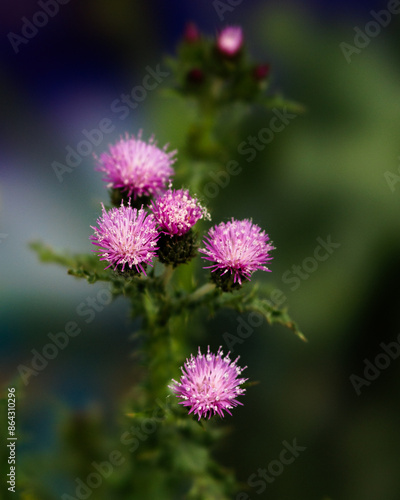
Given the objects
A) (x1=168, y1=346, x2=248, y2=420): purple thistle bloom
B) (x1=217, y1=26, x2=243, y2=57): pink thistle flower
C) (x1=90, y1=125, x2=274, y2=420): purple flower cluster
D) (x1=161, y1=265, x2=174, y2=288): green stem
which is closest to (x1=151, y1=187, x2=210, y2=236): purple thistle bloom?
(x1=90, y1=125, x2=274, y2=420): purple flower cluster

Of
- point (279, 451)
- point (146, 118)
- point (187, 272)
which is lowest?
point (279, 451)

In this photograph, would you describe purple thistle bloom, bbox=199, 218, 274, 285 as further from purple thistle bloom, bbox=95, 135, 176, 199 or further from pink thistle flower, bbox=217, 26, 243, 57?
pink thistle flower, bbox=217, 26, 243, 57

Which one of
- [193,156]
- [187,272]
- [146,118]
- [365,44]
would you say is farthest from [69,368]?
[365,44]

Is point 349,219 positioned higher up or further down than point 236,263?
higher up

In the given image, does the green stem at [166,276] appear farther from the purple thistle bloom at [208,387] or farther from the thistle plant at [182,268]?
the purple thistle bloom at [208,387]

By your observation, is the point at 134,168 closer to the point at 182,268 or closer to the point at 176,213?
the point at 176,213

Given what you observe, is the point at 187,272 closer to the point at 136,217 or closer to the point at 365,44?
the point at 136,217

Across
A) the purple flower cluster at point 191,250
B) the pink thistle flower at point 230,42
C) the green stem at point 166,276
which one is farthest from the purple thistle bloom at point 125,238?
the pink thistle flower at point 230,42

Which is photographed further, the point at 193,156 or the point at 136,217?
the point at 193,156
